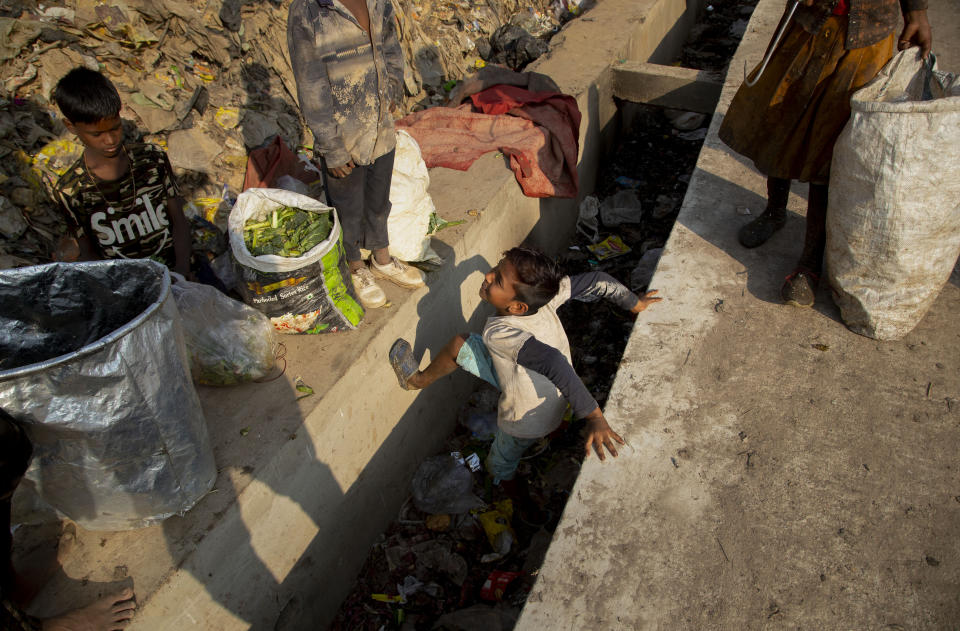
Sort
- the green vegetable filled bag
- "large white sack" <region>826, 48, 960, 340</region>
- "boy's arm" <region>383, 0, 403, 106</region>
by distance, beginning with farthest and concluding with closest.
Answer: "boy's arm" <region>383, 0, 403, 106</region> < the green vegetable filled bag < "large white sack" <region>826, 48, 960, 340</region>

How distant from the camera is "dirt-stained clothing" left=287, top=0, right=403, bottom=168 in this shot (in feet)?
7.26

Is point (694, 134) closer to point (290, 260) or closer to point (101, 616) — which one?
point (290, 260)

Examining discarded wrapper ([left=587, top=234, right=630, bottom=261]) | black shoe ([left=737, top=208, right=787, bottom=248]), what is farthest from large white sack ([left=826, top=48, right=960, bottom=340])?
discarded wrapper ([left=587, top=234, right=630, bottom=261])

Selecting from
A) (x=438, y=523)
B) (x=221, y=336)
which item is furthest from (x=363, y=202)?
(x=438, y=523)

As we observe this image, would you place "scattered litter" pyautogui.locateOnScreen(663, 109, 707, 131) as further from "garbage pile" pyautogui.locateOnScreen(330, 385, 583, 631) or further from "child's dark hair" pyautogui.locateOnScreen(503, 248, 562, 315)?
"child's dark hair" pyautogui.locateOnScreen(503, 248, 562, 315)

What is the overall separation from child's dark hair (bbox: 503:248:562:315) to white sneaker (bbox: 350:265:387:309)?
0.86 meters

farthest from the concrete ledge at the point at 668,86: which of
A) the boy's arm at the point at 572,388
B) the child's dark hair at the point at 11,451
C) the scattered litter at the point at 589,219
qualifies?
the child's dark hair at the point at 11,451

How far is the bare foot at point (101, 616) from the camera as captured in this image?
5.45 ft

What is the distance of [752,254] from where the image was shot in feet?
9.71

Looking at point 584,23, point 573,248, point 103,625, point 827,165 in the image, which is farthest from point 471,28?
point 103,625

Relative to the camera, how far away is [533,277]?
216 cm

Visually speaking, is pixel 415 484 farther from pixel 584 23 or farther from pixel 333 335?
pixel 584 23

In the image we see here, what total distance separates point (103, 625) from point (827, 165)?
3.19 m

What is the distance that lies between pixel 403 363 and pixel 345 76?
4.34ft
